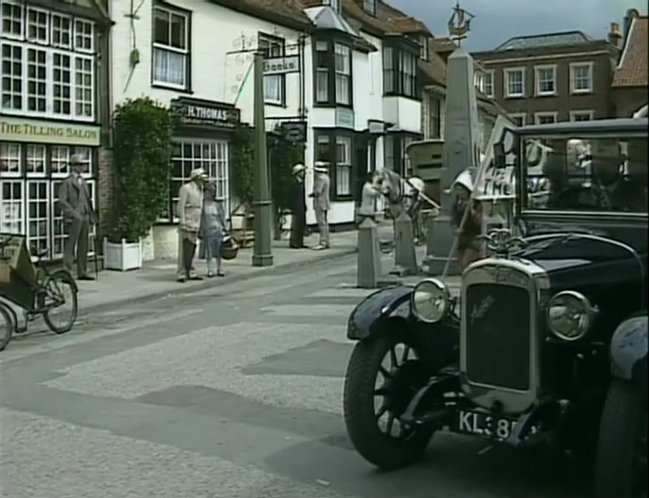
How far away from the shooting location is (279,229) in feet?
85.1

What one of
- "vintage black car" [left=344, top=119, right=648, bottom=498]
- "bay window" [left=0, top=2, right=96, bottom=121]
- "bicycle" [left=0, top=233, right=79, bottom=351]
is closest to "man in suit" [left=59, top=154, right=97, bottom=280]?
"bay window" [left=0, top=2, right=96, bottom=121]

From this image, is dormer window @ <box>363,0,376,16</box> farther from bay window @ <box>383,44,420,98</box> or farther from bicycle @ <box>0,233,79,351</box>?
bicycle @ <box>0,233,79,351</box>

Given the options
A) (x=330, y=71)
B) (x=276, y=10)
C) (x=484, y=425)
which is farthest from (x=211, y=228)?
(x=330, y=71)

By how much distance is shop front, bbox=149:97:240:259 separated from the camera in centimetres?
2102

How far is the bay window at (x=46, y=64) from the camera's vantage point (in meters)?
17.1

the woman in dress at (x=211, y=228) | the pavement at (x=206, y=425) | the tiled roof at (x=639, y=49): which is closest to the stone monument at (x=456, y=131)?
the woman in dress at (x=211, y=228)

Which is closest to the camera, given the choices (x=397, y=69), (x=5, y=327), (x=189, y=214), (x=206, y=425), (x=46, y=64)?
(x=206, y=425)

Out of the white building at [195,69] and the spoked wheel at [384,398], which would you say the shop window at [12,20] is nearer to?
the white building at [195,69]

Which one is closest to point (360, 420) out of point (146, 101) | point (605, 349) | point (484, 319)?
point (484, 319)

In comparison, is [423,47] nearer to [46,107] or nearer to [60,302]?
[46,107]

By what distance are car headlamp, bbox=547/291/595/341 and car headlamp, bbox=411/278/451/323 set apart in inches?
31.7

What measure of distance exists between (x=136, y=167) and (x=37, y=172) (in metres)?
2.07

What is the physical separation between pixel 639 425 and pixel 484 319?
1066 mm

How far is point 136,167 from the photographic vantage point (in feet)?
62.6
